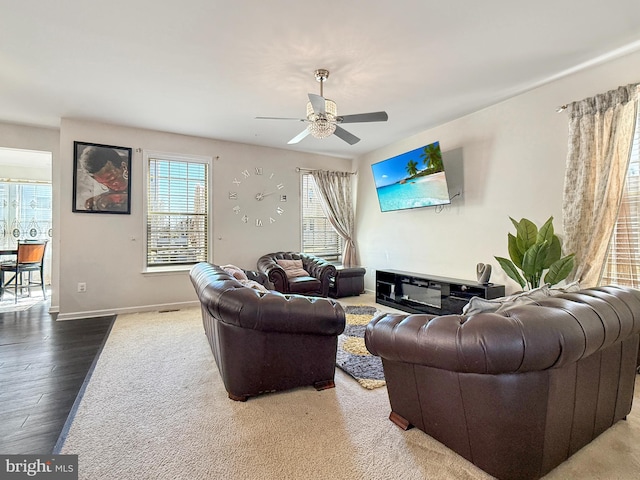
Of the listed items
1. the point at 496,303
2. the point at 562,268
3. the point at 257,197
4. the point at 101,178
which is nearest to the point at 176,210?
the point at 101,178

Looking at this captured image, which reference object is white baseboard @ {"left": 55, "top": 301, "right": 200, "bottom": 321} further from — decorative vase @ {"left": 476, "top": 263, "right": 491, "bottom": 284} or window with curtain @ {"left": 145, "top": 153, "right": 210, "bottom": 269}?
decorative vase @ {"left": 476, "top": 263, "right": 491, "bottom": 284}

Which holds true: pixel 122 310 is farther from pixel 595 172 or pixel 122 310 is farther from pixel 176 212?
pixel 595 172

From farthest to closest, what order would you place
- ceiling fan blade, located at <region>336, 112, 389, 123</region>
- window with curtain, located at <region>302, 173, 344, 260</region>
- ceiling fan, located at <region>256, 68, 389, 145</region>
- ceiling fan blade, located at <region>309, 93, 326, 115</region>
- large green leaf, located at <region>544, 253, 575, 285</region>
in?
window with curtain, located at <region>302, 173, 344, 260</region> < ceiling fan blade, located at <region>336, 112, 389, 123</region> < large green leaf, located at <region>544, 253, 575, 285</region> < ceiling fan, located at <region>256, 68, 389, 145</region> < ceiling fan blade, located at <region>309, 93, 326, 115</region>

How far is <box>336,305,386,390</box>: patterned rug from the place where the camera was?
2.46 m

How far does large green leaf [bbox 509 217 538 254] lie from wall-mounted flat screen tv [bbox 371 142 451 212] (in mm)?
1223

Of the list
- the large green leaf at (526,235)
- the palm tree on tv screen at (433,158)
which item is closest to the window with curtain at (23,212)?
the palm tree on tv screen at (433,158)

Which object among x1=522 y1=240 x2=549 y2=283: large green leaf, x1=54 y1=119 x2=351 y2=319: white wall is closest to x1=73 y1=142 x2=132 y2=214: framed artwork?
x1=54 y1=119 x2=351 y2=319: white wall

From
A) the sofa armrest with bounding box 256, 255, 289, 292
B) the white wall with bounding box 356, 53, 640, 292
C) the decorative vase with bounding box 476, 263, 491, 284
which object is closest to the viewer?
the white wall with bounding box 356, 53, 640, 292

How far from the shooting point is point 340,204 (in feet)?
21.2

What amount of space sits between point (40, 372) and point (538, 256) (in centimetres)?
463

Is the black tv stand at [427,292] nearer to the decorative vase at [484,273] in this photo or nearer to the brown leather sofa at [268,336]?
the decorative vase at [484,273]

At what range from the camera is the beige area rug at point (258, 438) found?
4.98 feet

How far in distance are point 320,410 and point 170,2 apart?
2988 millimetres

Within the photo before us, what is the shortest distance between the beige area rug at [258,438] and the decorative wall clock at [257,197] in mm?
3388
